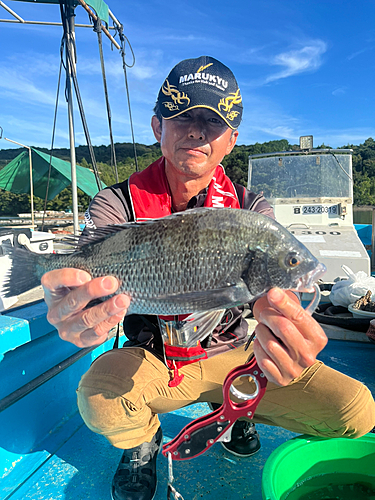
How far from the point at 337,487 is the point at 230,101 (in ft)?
7.95

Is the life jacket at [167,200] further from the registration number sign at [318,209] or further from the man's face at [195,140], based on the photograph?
the registration number sign at [318,209]

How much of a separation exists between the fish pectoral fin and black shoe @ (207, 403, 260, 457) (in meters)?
1.27

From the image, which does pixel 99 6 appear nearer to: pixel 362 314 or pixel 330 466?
pixel 362 314

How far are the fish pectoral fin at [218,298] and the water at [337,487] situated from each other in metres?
1.22

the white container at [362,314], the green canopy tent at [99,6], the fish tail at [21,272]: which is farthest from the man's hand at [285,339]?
the green canopy tent at [99,6]

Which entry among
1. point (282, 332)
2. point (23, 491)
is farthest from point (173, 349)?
point (23, 491)

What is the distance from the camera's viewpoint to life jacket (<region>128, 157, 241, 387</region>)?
2.12 meters

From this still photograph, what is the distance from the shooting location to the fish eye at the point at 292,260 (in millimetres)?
1529

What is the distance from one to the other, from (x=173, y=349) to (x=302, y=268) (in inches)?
39.0

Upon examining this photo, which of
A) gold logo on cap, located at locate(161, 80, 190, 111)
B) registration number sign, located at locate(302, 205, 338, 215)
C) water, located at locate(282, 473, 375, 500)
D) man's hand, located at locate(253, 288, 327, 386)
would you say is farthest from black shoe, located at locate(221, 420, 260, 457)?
registration number sign, located at locate(302, 205, 338, 215)

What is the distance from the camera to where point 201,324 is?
5.57ft

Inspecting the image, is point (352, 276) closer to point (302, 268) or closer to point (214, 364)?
point (214, 364)

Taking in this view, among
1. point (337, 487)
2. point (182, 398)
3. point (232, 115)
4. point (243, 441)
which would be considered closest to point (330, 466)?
point (337, 487)

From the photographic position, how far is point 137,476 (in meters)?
2.00
